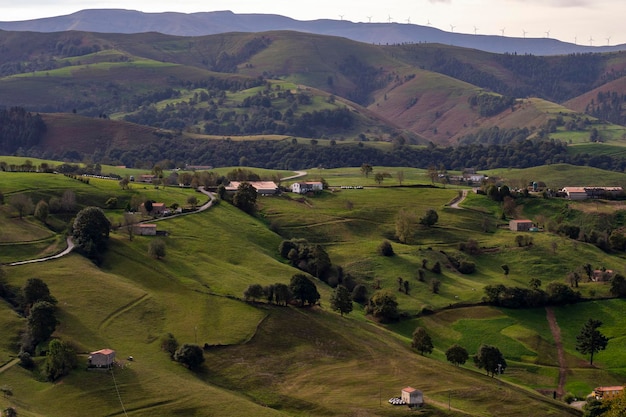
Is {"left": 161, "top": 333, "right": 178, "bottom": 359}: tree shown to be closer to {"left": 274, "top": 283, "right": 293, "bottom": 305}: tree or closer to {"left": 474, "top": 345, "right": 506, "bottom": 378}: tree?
{"left": 274, "top": 283, "right": 293, "bottom": 305}: tree

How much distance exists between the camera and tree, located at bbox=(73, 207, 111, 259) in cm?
13538

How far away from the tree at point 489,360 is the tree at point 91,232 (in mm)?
59388

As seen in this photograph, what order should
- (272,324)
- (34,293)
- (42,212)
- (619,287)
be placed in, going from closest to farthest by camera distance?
(34,293) → (272,324) → (42,212) → (619,287)

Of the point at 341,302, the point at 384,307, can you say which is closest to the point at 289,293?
the point at 341,302

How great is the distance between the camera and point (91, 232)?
5399 inches

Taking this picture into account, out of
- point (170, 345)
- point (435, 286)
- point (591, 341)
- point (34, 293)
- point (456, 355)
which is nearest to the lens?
point (170, 345)

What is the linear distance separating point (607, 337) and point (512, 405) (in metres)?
41.3

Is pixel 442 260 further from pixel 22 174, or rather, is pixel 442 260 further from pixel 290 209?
pixel 22 174

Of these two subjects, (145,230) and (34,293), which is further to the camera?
(145,230)

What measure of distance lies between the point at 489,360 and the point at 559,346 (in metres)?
22.7

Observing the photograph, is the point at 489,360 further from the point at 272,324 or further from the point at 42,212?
the point at 42,212

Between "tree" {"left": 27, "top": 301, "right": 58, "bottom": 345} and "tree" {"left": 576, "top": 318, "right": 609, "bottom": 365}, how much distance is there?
250 feet

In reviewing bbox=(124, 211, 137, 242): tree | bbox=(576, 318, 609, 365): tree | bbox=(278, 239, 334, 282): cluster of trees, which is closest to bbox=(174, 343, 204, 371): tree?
bbox=(124, 211, 137, 242): tree

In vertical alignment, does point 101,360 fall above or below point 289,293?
below
